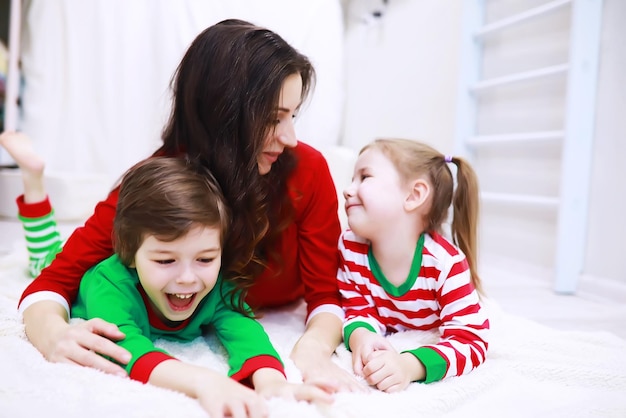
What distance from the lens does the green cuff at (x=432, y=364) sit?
3.02 ft

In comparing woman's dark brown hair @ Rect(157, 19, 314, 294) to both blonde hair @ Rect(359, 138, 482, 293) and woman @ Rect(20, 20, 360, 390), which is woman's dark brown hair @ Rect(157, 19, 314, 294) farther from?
blonde hair @ Rect(359, 138, 482, 293)

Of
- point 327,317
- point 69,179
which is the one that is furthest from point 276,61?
point 69,179

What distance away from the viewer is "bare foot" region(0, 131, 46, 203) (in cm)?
152

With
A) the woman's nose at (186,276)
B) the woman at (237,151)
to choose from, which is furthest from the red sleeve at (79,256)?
the woman's nose at (186,276)

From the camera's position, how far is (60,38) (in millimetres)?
3020

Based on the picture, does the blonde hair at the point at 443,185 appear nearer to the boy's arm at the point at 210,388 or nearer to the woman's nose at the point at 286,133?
the woman's nose at the point at 286,133

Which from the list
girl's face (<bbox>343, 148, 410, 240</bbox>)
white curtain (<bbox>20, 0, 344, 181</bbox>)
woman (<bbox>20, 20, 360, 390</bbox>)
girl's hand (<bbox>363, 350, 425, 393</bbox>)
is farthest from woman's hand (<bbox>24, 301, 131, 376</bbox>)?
white curtain (<bbox>20, 0, 344, 181</bbox>)

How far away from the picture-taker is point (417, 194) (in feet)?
3.75

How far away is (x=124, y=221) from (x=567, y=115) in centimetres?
142

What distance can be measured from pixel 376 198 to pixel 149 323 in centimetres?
51

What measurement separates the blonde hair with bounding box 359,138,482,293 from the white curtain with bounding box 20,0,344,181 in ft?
6.84

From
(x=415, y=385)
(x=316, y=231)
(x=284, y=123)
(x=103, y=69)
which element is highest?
(x=103, y=69)

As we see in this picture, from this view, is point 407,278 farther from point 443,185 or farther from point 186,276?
point 186,276

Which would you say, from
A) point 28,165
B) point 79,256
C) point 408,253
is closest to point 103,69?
point 28,165
